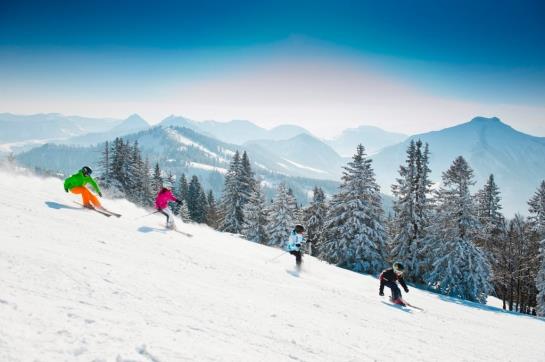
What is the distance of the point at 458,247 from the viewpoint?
95.2ft

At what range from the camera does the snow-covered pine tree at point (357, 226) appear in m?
30.4

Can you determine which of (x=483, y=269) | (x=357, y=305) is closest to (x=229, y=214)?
(x=483, y=269)

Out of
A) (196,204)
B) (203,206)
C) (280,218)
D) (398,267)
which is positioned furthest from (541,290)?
(196,204)

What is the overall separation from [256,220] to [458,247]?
21.9 metres

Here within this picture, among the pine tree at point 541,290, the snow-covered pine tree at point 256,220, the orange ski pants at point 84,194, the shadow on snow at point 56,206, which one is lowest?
the pine tree at point 541,290

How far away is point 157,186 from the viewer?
60750mm

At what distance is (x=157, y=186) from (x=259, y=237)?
26.9m

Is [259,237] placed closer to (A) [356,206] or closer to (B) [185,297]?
(A) [356,206]

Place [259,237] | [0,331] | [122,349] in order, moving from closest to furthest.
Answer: [0,331] → [122,349] → [259,237]

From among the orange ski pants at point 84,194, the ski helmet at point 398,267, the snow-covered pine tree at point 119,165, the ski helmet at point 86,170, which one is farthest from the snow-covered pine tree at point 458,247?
the snow-covered pine tree at point 119,165

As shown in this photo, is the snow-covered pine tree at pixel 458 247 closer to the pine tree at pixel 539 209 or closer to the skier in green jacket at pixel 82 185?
the pine tree at pixel 539 209

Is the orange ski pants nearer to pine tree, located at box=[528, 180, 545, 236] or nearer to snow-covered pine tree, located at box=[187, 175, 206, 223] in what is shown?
pine tree, located at box=[528, 180, 545, 236]

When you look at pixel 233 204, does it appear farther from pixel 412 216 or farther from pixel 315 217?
pixel 412 216

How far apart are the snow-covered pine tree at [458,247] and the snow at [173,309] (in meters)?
14.9
